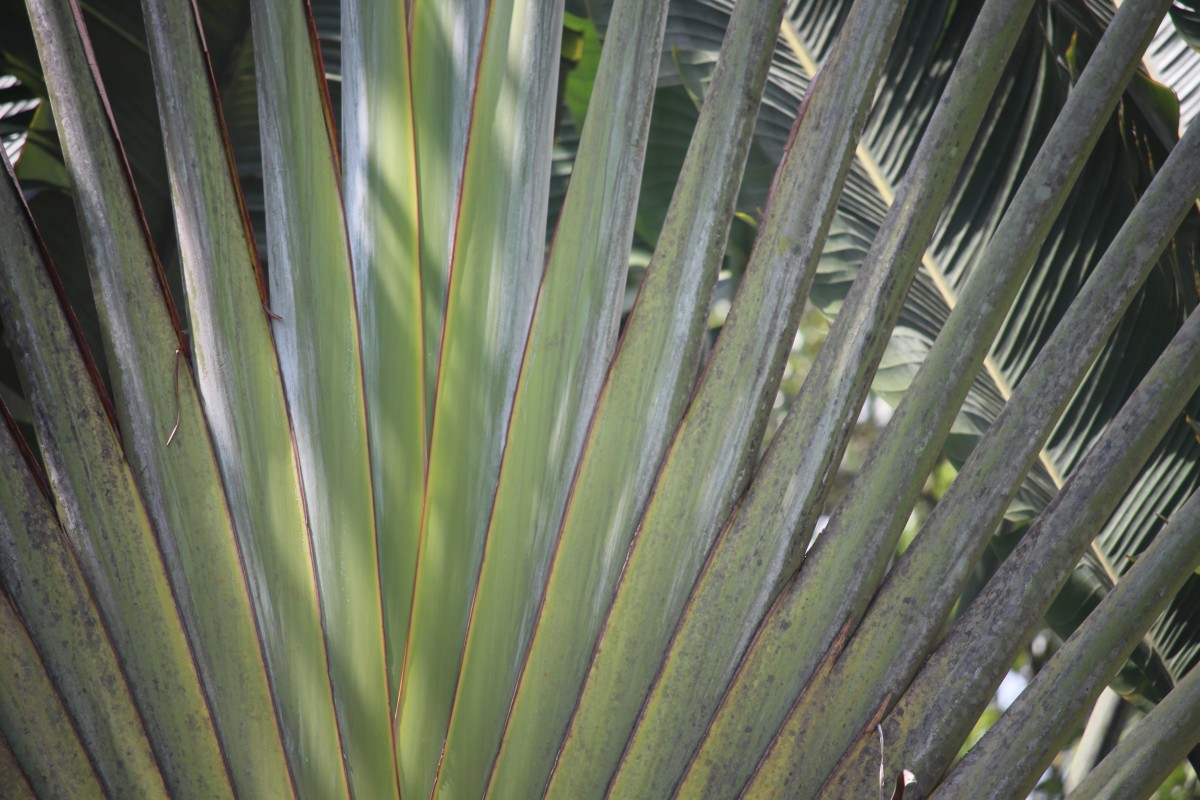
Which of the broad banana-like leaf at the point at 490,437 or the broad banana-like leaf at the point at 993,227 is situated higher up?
the broad banana-like leaf at the point at 993,227

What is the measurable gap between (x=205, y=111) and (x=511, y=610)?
347 mm

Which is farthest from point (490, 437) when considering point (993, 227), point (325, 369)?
point (993, 227)

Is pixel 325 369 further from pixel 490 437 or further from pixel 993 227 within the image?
pixel 993 227

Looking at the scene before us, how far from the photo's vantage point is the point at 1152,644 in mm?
1304

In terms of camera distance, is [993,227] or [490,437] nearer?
[490,437]

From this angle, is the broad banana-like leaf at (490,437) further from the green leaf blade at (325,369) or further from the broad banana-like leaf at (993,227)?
the broad banana-like leaf at (993,227)

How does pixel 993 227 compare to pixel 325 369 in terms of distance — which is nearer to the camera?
pixel 325 369

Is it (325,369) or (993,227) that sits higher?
(993,227)

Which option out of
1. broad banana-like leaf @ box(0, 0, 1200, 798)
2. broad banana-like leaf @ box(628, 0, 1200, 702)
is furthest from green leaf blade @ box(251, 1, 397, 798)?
broad banana-like leaf @ box(628, 0, 1200, 702)

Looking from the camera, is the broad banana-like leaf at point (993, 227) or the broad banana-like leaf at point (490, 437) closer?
the broad banana-like leaf at point (490, 437)

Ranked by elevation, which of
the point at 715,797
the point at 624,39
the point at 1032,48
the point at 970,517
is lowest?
the point at 715,797

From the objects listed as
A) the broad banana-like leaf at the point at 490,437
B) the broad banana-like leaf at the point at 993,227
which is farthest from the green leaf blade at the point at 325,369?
the broad banana-like leaf at the point at 993,227

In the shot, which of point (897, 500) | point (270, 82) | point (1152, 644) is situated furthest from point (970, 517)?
point (1152, 644)

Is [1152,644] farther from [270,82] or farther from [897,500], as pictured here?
[270,82]
